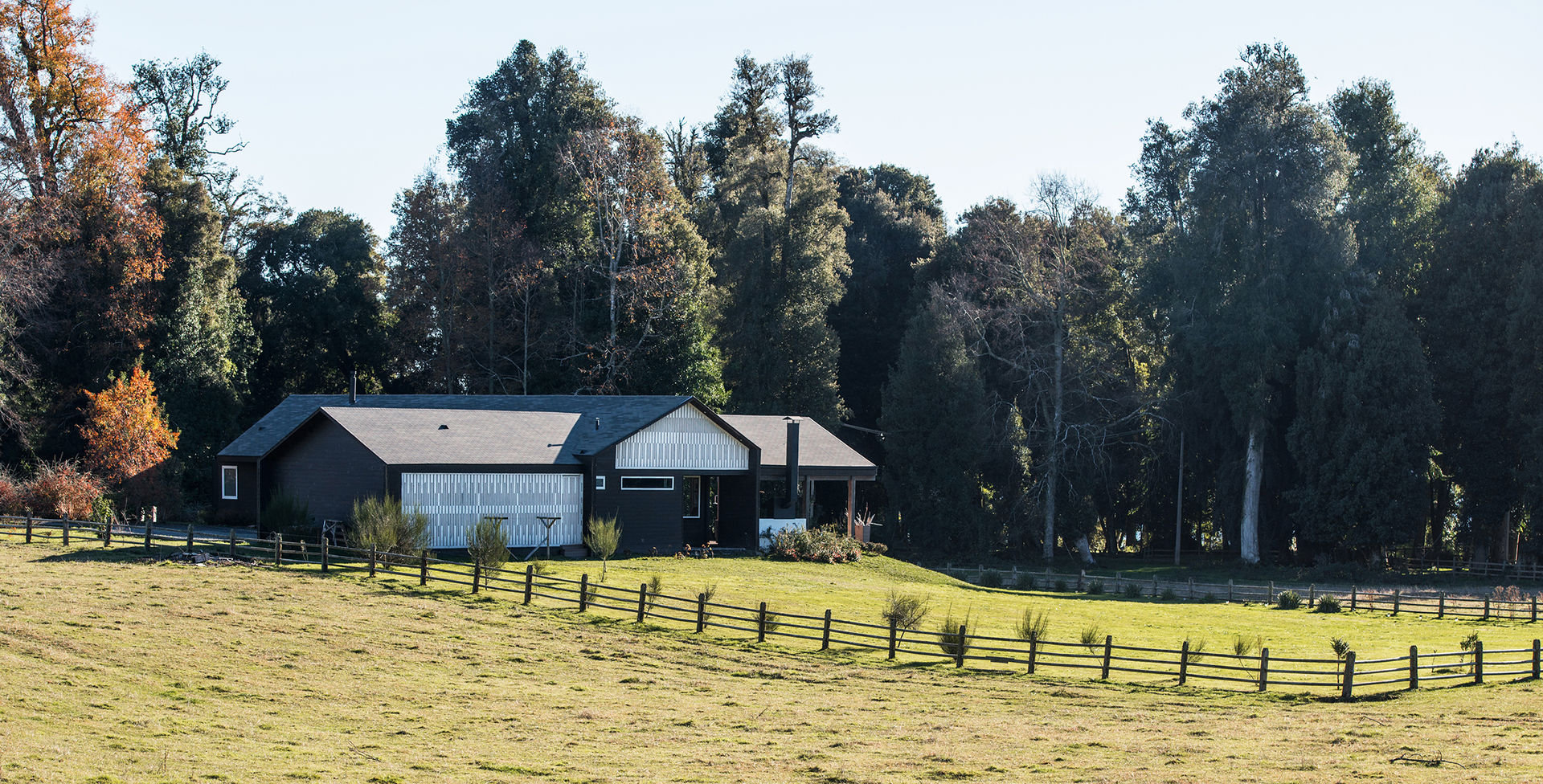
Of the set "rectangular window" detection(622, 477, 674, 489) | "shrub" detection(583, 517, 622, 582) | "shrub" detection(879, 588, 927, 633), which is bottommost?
"shrub" detection(879, 588, 927, 633)

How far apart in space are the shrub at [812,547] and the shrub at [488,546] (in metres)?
11.5

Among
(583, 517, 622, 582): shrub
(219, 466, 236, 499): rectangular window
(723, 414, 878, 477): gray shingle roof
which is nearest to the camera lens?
(583, 517, 622, 582): shrub

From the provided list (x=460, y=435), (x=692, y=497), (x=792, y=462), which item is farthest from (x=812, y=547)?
(x=460, y=435)

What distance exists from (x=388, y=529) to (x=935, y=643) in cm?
1440

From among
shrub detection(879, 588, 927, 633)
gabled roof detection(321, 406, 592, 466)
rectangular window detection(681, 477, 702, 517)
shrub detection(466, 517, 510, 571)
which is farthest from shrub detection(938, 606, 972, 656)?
rectangular window detection(681, 477, 702, 517)

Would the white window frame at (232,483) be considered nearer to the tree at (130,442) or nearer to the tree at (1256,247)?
the tree at (130,442)

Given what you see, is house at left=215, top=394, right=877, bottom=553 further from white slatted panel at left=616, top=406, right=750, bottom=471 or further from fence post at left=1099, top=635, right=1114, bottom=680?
fence post at left=1099, top=635, right=1114, bottom=680

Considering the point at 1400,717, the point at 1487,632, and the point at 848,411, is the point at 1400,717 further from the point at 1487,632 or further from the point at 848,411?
the point at 848,411

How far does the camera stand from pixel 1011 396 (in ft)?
203

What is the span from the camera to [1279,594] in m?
39.5

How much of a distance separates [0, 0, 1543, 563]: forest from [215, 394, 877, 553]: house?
796 centimetres

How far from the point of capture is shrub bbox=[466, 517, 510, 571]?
99.7 ft

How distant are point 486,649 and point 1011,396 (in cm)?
4289

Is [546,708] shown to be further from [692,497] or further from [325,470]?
[692,497]
